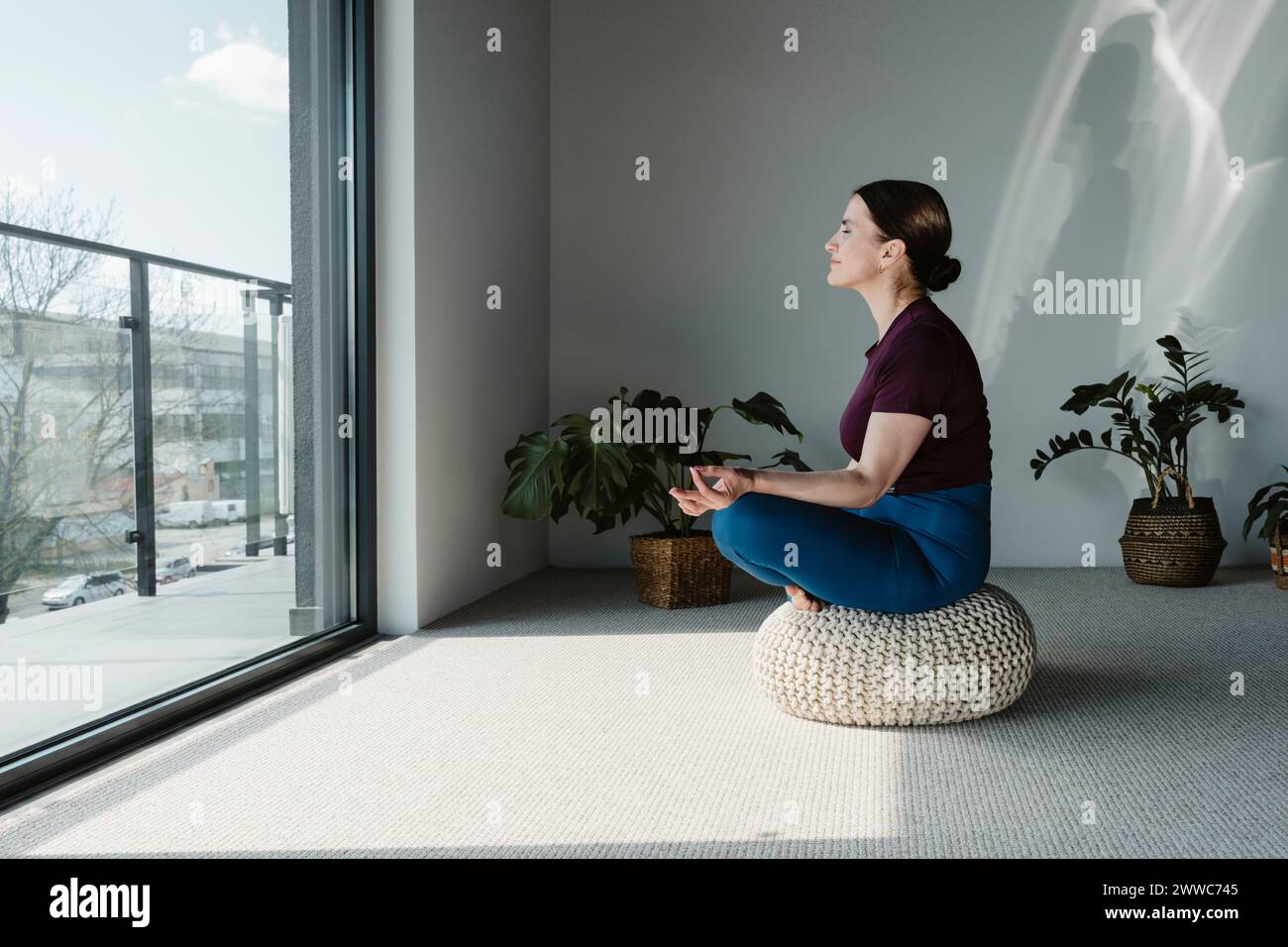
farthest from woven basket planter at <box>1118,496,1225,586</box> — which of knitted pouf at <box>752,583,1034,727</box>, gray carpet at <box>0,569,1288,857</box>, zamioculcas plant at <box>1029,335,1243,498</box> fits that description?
knitted pouf at <box>752,583,1034,727</box>

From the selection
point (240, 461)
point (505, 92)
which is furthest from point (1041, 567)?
point (240, 461)

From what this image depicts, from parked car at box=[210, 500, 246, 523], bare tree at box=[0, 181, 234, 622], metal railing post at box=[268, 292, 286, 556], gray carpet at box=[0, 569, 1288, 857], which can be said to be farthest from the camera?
metal railing post at box=[268, 292, 286, 556]

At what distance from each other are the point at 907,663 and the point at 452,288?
1.84 metres

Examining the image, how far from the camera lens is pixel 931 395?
1.93m

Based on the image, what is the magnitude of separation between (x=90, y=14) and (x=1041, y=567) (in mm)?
3499

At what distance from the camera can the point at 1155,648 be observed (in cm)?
270

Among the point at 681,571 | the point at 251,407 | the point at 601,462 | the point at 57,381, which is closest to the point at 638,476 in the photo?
the point at 601,462

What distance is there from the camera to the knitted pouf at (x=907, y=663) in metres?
Result: 1.98

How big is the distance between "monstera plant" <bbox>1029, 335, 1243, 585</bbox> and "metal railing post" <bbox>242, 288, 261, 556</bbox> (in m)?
2.63

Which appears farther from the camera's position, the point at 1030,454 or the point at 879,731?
the point at 1030,454

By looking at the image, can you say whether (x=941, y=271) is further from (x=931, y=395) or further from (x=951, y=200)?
(x=951, y=200)

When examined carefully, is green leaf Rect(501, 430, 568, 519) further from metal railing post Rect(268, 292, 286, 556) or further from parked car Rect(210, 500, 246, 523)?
parked car Rect(210, 500, 246, 523)

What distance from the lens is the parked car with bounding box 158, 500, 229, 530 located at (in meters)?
2.14
